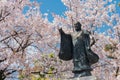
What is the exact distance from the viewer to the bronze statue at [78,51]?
9.75 meters

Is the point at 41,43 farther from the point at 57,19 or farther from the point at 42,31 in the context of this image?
the point at 57,19

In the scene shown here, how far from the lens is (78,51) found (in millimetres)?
9969

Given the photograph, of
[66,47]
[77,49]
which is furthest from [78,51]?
[66,47]

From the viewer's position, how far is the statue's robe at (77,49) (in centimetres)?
984

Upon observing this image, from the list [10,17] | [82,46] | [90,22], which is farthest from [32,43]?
[82,46]

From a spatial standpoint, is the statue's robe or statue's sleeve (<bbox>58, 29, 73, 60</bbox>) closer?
the statue's robe

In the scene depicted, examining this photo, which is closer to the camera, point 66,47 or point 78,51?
point 78,51

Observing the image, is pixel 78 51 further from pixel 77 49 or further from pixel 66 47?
pixel 66 47

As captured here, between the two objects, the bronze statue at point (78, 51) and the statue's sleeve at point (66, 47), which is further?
the statue's sleeve at point (66, 47)

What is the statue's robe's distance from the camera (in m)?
9.84

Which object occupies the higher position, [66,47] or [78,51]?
[66,47]

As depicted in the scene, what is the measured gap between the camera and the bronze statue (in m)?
9.75

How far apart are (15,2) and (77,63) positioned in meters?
9.55

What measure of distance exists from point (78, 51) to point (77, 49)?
7 cm
